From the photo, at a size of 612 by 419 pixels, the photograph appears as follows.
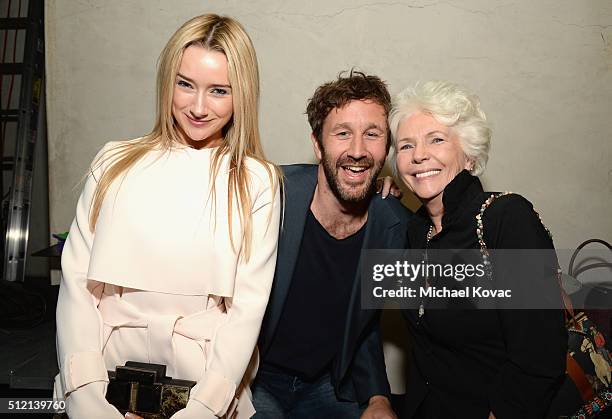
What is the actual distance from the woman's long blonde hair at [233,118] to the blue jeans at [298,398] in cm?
83

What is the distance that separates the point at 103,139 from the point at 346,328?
1.92 meters

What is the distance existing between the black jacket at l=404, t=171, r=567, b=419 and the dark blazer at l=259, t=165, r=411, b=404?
0.49 feet

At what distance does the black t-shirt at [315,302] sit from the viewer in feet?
7.48

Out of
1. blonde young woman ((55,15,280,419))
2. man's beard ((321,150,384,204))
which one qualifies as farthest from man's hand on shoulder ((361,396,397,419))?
man's beard ((321,150,384,204))

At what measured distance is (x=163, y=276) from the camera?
68.4 inches

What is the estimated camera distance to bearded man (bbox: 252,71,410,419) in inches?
86.5

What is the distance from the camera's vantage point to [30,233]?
10.7 feet

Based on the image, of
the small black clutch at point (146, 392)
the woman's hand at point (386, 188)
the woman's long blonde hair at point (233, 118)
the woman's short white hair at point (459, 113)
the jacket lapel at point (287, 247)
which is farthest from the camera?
the woman's hand at point (386, 188)

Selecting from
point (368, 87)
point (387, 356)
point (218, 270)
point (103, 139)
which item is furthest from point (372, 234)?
point (103, 139)

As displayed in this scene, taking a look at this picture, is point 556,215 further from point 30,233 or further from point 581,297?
point 30,233

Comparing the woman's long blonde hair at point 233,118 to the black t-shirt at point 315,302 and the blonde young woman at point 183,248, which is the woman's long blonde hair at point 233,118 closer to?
the blonde young woman at point 183,248

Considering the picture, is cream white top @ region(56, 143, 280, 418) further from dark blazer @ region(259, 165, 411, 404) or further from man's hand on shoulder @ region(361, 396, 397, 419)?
man's hand on shoulder @ region(361, 396, 397, 419)

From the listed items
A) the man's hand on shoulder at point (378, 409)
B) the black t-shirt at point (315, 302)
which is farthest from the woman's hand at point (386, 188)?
the man's hand on shoulder at point (378, 409)

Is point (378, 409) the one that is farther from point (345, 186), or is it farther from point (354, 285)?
point (345, 186)
